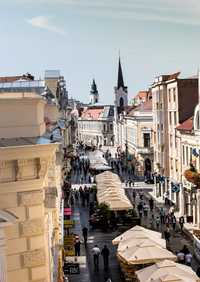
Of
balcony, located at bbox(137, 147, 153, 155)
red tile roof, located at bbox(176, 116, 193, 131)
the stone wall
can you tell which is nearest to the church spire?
balcony, located at bbox(137, 147, 153, 155)

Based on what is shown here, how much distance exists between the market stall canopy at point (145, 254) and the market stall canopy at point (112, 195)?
13.4m

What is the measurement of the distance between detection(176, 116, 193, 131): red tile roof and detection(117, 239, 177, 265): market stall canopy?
1936cm

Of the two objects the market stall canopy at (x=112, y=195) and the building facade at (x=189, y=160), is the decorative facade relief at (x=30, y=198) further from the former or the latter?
the building facade at (x=189, y=160)

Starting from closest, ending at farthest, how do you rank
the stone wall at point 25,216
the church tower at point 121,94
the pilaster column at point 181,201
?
the stone wall at point 25,216
the pilaster column at point 181,201
the church tower at point 121,94

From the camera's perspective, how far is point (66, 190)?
53250 mm

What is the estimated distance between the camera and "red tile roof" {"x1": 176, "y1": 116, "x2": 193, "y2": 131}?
144ft

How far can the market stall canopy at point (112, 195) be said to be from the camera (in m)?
38.9

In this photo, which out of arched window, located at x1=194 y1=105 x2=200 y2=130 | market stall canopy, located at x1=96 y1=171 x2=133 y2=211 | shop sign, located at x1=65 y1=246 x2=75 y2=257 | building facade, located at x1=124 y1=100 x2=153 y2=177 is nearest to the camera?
shop sign, located at x1=65 y1=246 x2=75 y2=257

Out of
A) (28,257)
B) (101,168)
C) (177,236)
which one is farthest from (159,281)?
(101,168)

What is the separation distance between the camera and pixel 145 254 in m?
24.0

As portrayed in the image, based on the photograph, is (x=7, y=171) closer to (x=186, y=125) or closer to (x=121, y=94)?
(x=186, y=125)

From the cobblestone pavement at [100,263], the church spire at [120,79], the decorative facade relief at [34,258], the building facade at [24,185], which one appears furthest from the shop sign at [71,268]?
the church spire at [120,79]

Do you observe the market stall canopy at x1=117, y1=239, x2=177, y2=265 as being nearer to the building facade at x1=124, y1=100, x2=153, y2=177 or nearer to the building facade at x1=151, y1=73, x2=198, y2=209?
the building facade at x1=151, y1=73, x2=198, y2=209

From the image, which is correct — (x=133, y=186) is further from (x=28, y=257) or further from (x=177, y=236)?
(x=28, y=257)
